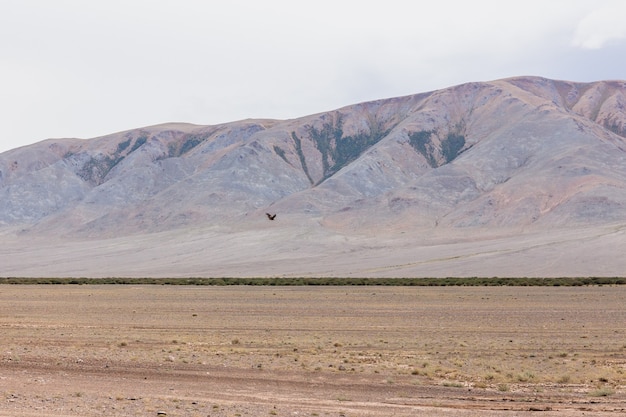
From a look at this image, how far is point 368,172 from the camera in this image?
15625 cm

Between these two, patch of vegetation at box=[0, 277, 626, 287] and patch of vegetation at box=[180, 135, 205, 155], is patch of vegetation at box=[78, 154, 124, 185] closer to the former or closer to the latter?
patch of vegetation at box=[180, 135, 205, 155]

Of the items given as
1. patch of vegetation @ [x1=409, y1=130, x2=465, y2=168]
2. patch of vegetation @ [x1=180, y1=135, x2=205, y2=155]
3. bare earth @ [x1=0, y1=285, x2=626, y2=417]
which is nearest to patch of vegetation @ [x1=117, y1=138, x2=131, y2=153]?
patch of vegetation @ [x1=180, y1=135, x2=205, y2=155]

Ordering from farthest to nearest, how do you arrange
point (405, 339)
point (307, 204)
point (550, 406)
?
point (307, 204) → point (405, 339) → point (550, 406)

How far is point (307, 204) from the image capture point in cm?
14312

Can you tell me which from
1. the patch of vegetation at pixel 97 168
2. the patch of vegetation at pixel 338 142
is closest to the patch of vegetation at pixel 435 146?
the patch of vegetation at pixel 338 142

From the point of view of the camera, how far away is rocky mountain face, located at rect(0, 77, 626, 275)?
12950 cm

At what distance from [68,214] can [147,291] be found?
362 ft

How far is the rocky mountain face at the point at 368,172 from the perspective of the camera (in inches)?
5098

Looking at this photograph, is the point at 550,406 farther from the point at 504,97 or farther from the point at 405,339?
the point at 504,97

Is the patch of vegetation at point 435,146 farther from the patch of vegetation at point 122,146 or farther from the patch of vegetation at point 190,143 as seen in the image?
the patch of vegetation at point 122,146

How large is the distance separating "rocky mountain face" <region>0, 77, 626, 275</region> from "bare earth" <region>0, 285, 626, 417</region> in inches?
3118

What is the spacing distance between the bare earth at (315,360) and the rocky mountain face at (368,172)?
3118 inches

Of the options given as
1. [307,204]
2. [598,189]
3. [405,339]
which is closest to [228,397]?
[405,339]

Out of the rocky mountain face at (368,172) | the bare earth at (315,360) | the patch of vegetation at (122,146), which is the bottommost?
the bare earth at (315,360)
